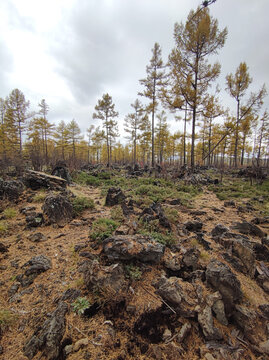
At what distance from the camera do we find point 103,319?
72.8 inches

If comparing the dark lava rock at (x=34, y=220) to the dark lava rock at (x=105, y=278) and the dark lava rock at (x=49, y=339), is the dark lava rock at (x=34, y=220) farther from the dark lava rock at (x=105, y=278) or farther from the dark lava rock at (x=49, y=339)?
the dark lava rock at (x=49, y=339)

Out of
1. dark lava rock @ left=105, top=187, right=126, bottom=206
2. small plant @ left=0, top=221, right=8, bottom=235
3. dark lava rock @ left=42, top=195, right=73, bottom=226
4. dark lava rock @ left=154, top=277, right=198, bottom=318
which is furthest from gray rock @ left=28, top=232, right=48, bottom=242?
dark lava rock @ left=154, top=277, right=198, bottom=318

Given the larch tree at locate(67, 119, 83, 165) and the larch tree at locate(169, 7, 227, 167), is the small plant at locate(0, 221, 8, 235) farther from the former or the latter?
the larch tree at locate(67, 119, 83, 165)

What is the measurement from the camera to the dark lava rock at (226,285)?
2.01m

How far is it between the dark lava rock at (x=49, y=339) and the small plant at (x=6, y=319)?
1.19 feet

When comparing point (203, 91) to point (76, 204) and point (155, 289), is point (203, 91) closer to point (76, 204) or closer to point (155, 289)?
point (76, 204)

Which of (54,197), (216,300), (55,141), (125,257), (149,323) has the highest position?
(55,141)

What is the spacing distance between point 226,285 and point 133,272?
55.6 inches

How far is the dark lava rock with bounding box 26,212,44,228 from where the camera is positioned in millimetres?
4070

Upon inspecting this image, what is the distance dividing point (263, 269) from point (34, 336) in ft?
12.2

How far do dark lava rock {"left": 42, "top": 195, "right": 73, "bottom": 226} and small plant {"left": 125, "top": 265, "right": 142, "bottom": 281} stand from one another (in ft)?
8.79

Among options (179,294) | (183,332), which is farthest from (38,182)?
(183,332)

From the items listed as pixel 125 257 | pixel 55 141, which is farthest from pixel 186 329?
pixel 55 141

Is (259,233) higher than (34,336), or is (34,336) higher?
(259,233)
